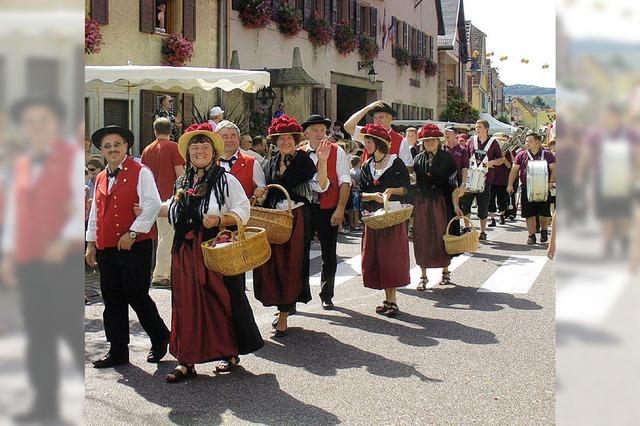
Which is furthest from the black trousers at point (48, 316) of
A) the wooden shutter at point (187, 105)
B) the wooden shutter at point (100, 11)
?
the wooden shutter at point (187, 105)

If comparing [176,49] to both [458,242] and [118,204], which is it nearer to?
[458,242]

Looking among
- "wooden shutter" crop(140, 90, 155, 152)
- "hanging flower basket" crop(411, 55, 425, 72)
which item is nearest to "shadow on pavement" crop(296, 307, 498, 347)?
"wooden shutter" crop(140, 90, 155, 152)

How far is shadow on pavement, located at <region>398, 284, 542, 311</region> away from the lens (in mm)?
7956

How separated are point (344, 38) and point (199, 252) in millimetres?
20928

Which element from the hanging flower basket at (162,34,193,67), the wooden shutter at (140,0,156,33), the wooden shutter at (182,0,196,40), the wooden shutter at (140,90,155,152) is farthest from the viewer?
the wooden shutter at (182,0,196,40)

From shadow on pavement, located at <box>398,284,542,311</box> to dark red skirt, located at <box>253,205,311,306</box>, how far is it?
178 centimetres

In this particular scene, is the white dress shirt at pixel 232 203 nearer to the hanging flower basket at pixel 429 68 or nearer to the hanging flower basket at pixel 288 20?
the hanging flower basket at pixel 288 20

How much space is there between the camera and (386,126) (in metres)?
8.05

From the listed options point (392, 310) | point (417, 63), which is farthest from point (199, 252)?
point (417, 63)

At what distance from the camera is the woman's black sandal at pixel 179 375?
17.5 ft

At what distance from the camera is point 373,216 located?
737 cm

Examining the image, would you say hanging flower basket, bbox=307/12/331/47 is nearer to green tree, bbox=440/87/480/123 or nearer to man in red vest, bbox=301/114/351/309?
man in red vest, bbox=301/114/351/309

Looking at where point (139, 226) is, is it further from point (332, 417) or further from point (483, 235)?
point (483, 235)

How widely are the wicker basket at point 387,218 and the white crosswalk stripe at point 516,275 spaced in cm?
196
